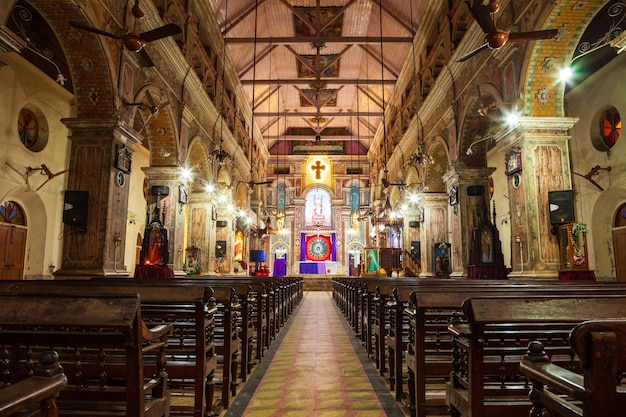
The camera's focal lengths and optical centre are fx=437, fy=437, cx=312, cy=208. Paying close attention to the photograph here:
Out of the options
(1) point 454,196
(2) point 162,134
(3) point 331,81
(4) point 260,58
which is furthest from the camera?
(4) point 260,58

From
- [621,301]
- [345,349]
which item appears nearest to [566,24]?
[345,349]

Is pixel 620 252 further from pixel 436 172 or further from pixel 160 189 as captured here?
pixel 160 189

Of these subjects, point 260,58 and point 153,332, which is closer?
point 153,332

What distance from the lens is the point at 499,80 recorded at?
798cm

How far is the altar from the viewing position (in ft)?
78.4

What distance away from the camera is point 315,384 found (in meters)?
3.70

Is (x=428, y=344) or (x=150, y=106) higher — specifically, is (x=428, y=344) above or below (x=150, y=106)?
below

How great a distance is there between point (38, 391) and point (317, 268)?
23.2 metres

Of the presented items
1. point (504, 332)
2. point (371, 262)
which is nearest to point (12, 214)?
point (371, 262)

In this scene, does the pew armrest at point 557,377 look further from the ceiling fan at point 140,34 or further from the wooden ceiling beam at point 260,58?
the wooden ceiling beam at point 260,58

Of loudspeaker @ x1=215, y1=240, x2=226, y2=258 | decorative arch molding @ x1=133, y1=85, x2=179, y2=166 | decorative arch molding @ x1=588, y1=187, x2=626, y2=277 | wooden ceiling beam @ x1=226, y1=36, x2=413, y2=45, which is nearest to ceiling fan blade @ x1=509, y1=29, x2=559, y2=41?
A: decorative arch molding @ x1=588, y1=187, x2=626, y2=277

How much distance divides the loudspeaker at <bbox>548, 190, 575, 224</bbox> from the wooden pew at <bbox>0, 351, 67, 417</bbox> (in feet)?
23.0

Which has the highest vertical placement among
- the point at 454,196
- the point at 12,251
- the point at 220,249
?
the point at 454,196

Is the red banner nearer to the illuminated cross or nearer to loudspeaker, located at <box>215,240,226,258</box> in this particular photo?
the illuminated cross
